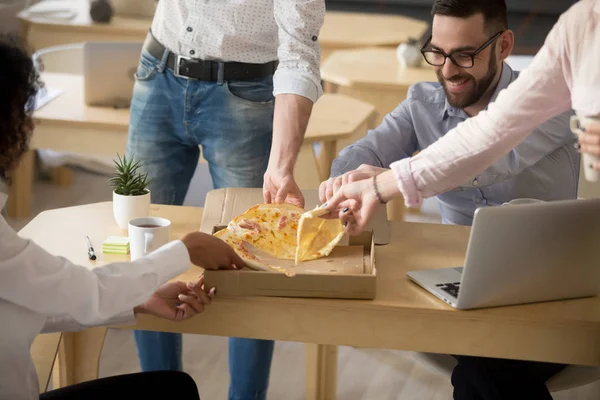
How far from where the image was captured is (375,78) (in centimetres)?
398

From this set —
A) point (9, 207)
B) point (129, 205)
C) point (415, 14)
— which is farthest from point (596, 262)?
point (415, 14)

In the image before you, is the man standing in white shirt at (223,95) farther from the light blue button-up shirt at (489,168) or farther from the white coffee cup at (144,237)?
the white coffee cup at (144,237)

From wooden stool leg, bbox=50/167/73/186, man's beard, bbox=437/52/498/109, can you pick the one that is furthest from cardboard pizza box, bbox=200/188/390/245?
wooden stool leg, bbox=50/167/73/186

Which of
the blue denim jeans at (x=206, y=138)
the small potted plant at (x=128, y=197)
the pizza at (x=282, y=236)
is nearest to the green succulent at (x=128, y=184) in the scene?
the small potted plant at (x=128, y=197)

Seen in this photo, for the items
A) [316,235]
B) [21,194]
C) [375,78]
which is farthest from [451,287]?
[21,194]

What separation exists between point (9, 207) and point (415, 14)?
510cm

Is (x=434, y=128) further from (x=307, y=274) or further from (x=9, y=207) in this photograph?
(x=9, y=207)

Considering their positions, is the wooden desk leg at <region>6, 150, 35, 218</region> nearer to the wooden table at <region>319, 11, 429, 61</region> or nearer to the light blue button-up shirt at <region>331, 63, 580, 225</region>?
the wooden table at <region>319, 11, 429, 61</region>

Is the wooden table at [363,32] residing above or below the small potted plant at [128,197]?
below

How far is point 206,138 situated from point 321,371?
29.6 inches

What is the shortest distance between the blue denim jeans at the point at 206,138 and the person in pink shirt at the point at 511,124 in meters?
0.55

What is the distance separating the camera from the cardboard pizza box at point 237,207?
1895 mm

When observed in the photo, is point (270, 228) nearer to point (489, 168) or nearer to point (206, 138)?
point (206, 138)

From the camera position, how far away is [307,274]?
62.4 inches
